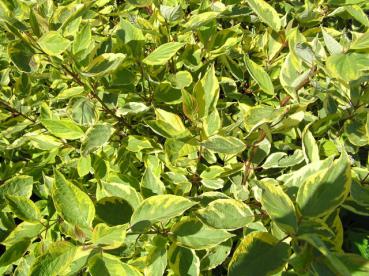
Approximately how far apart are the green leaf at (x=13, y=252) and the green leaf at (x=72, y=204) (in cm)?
42

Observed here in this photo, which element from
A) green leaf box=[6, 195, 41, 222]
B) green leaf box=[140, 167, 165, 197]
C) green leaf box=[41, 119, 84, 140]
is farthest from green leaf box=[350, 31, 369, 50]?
green leaf box=[6, 195, 41, 222]

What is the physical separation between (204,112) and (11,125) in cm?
81

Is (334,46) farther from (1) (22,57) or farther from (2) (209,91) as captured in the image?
(1) (22,57)

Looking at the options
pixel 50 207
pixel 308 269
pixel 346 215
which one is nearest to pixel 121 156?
pixel 50 207

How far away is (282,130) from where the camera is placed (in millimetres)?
1020

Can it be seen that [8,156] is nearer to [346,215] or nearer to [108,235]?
[108,235]

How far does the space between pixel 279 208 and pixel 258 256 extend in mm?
98

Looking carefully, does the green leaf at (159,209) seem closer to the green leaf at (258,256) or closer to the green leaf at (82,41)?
the green leaf at (258,256)

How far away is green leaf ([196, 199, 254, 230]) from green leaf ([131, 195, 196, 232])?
5cm

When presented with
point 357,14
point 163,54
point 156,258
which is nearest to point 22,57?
point 163,54

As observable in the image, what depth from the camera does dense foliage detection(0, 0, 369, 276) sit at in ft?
2.41

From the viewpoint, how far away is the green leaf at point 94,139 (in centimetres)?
108

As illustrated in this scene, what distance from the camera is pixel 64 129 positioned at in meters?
1.23

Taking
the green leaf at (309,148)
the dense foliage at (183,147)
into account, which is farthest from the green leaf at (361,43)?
the green leaf at (309,148)
